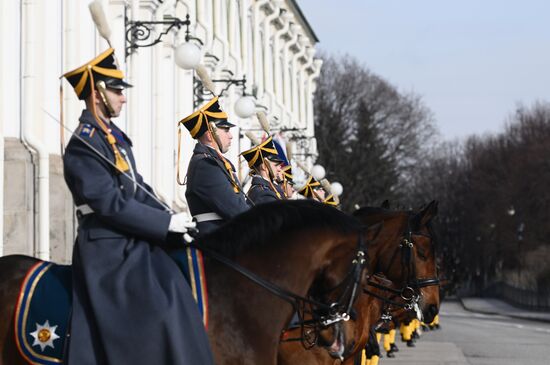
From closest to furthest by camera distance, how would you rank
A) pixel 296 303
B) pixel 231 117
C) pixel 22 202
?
pixel 296 303 → pixel 22 202 → pixel 231 117

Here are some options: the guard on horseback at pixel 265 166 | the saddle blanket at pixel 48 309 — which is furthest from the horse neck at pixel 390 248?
the saddle blanket at pixel 48 309

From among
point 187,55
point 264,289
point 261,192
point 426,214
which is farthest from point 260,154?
point 187,55

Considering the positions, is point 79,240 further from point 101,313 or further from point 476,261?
point 476,261

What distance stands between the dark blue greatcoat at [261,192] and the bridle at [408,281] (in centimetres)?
114

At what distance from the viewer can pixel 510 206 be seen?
93.4 m

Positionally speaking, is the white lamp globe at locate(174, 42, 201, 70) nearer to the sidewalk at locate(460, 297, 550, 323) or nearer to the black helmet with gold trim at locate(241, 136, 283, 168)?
the black helmet with gold trim at locate(241, 136, 283, 168)

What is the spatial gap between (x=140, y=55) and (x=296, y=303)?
697 inches

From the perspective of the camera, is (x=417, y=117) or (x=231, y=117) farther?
(x=417, y=117)

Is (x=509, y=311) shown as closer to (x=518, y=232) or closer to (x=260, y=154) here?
(x=518, y=232)

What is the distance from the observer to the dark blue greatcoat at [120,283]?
7.21 m

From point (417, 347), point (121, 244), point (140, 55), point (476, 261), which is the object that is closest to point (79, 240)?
point (121, 244)

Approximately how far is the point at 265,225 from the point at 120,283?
0.88 metres

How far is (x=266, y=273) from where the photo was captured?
7.66 m

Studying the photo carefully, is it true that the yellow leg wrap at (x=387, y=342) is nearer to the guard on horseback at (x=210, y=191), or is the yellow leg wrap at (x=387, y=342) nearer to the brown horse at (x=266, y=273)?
the guard on horseback at (x=210, y=191)
